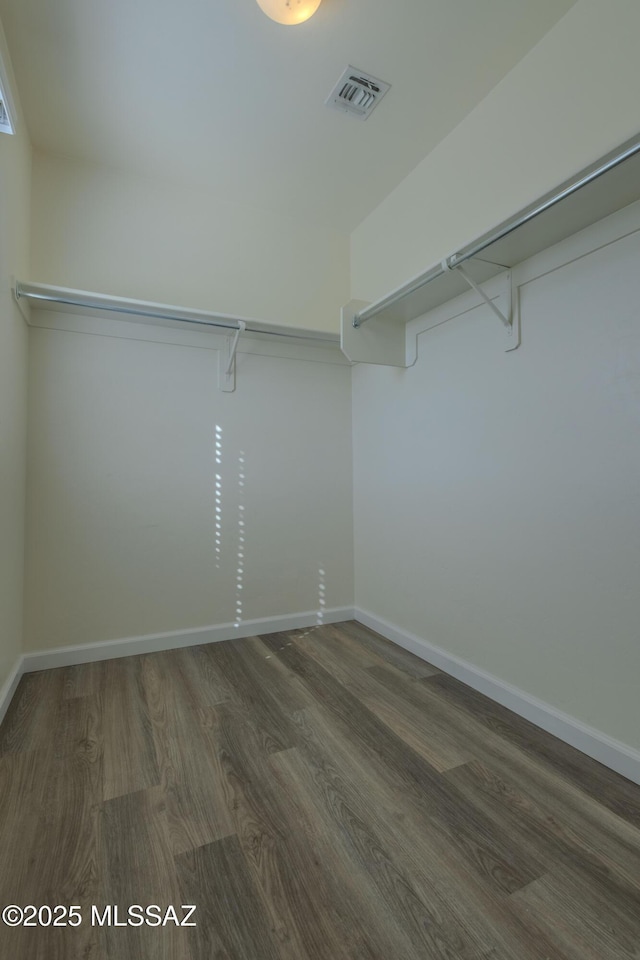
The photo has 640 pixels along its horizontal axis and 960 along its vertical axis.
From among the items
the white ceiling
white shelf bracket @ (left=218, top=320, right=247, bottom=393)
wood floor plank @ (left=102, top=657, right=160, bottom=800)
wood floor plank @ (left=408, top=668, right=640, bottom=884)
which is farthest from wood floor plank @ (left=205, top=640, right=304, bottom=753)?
the white ceiling

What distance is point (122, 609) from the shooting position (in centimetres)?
256

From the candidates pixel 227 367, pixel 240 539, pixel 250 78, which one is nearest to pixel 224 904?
pixel 240 539

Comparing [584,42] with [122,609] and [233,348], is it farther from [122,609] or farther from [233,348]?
[122,609]

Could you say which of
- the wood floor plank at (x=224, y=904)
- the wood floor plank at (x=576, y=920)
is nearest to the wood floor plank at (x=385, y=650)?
the wood floor plank at (x=576, y=920)

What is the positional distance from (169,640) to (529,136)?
3.16 m

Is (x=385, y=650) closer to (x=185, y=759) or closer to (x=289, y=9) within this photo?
(x=185, y=759)

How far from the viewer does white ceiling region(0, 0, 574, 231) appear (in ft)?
5.65

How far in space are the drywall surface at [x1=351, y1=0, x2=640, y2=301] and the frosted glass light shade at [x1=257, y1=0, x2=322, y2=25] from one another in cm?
96

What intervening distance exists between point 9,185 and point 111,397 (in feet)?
3.42

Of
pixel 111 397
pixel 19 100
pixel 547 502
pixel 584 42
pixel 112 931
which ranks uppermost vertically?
pixel 19 100

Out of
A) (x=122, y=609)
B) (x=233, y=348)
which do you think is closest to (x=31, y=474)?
(x=122, y=609)

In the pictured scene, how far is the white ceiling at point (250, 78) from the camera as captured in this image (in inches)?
67.8

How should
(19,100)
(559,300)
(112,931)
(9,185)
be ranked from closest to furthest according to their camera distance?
(112,931) < (559,300) < (9,185) < (19,100)

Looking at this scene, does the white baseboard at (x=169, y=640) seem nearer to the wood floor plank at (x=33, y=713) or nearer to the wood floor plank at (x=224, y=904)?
the wood floor plank at (x=33, y=713)
